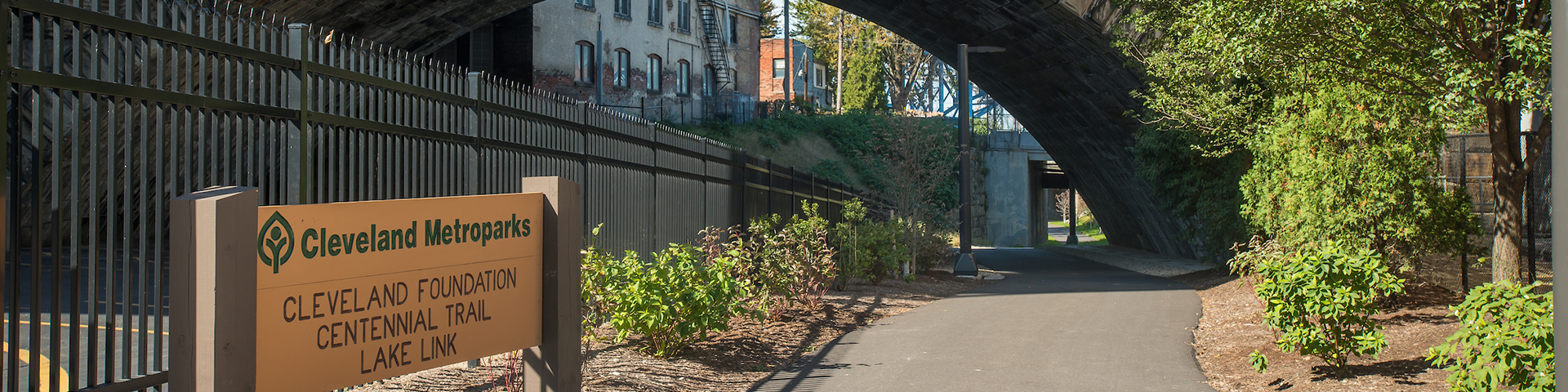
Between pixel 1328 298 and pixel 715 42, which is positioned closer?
pixel 1328 298

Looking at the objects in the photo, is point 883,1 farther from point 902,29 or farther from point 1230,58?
point 1230,58

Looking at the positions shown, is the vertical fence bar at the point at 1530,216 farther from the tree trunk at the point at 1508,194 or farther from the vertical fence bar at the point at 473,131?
the vertical fence bar at the point at 473,131

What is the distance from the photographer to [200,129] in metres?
4.12

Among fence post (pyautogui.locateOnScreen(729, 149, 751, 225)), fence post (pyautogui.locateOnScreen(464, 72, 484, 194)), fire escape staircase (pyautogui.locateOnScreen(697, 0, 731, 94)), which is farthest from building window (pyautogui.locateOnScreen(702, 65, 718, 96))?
fence post (pyautogui.locateOnScreen(464, 72, 484, 194))

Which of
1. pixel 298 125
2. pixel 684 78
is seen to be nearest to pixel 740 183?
pixel 298 125

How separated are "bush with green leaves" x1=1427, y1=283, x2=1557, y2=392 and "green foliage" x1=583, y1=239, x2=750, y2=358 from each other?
4.54 m

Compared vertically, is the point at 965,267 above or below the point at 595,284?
below

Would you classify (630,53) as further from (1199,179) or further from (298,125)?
(298,125)

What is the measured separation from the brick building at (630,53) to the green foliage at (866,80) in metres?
8.88

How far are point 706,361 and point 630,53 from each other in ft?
106

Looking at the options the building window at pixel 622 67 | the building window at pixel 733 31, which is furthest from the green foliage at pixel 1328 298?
the building window at pixel 733 31

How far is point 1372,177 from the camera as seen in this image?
37.0ft

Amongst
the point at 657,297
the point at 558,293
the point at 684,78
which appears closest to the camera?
the point at 558,293

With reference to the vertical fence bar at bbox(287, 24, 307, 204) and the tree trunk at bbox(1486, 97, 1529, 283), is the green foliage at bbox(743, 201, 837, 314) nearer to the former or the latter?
the vertical fence bar at bbox(287, 24, 307, 204)
